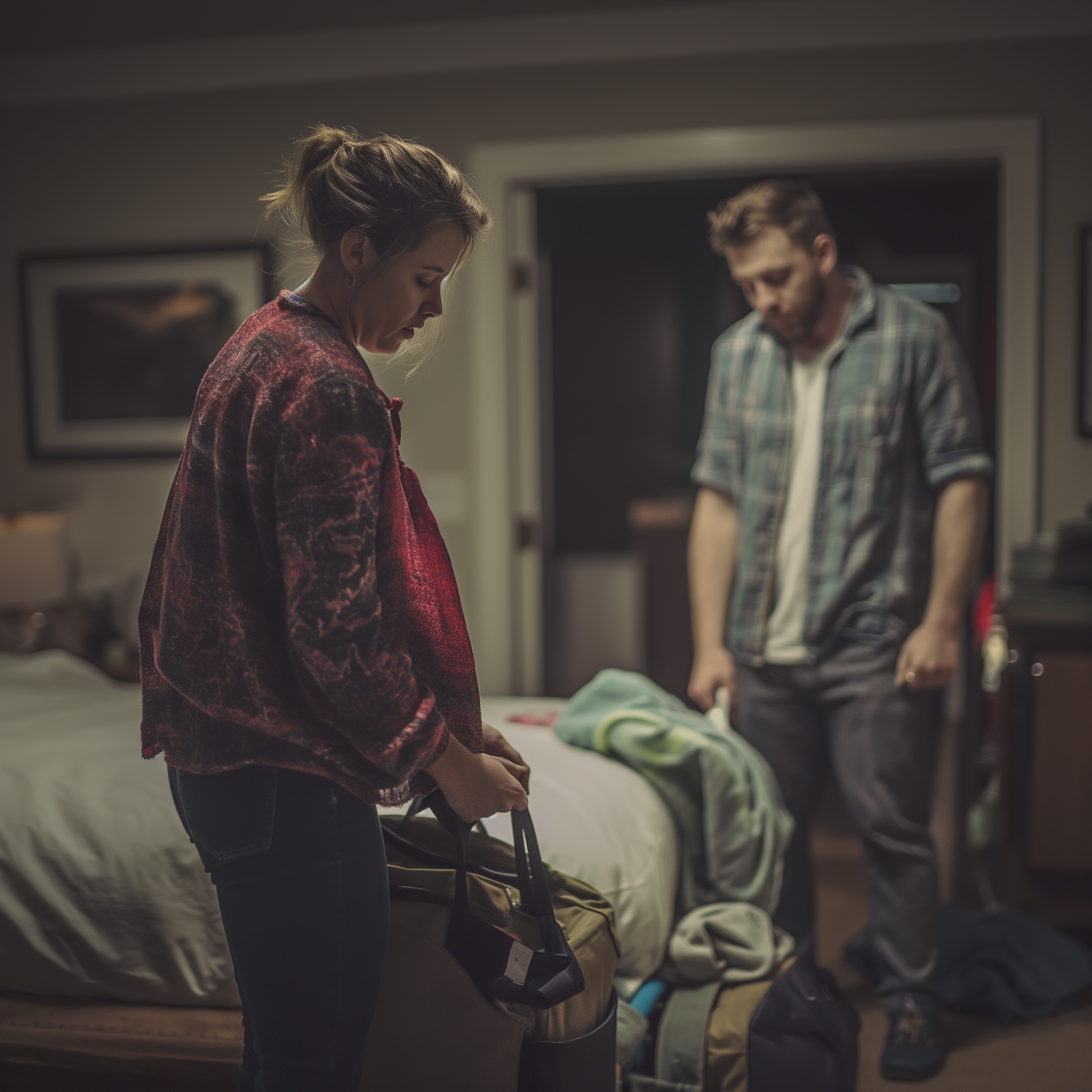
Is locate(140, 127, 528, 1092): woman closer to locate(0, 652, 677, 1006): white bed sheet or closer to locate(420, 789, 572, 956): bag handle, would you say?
locate(420, 789, 572, 956): bag handle

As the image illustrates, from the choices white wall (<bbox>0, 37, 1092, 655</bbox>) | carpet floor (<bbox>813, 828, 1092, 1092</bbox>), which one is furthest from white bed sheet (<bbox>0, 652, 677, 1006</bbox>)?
white wall (<bbox>0, 37, 1092, 655</bbox>)

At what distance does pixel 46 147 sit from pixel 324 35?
100 centimetres

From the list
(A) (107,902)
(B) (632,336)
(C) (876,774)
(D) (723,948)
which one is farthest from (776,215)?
(B) (632,336)

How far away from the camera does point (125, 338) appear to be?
3.40 m

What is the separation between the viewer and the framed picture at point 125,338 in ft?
10.9

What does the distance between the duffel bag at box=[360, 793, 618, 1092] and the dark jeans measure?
0.18m

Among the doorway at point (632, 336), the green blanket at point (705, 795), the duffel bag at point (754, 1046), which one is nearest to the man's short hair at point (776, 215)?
the green blanket at point (705, 795)

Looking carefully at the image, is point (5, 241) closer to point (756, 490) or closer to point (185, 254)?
point (185, 254)

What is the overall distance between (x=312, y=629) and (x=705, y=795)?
43.6 inches

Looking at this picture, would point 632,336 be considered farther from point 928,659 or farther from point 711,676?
point 928,659

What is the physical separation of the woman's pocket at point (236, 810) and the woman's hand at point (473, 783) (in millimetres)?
152

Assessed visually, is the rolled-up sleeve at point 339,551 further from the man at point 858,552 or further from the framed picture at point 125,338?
the framed picture at point 125,338

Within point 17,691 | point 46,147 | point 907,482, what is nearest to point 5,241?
Answer: point 46,147

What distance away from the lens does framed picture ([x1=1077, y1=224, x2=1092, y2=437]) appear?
294cm
